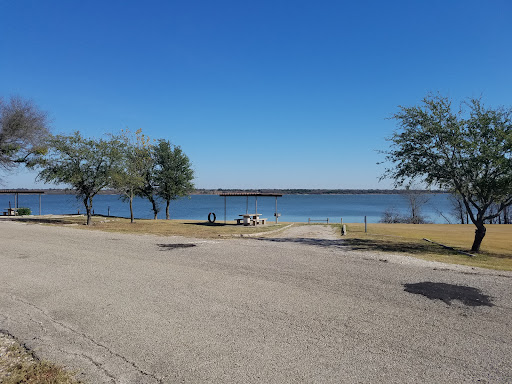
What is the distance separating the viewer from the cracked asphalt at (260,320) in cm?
436

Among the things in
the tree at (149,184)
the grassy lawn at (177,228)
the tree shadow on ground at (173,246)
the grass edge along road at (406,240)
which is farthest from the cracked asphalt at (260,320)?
the tree at (149,184)

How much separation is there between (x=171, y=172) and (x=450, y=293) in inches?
1560

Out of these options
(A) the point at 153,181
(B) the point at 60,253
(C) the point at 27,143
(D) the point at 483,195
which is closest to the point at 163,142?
(A) the point at 153,181

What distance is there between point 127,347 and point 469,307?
6275 millimetres

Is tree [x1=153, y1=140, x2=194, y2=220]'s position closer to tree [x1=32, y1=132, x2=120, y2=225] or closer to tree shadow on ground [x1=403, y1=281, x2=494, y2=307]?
tree [x1=32, y1=132, x2=120, y2=225]

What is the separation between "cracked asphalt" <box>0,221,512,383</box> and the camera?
436 cm

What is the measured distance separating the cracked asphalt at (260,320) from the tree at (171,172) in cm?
3330

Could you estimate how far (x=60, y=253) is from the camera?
12383mm

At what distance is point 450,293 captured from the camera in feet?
25.0

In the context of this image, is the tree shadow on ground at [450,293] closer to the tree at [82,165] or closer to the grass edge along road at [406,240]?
the grass edge along road at [406,240]

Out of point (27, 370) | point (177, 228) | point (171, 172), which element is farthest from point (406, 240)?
point (171, 172)

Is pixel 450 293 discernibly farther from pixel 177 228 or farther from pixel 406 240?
pixel 177 228

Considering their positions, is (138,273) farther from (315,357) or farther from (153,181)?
(153,181)

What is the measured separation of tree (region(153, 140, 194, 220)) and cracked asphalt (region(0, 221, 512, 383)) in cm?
3330
